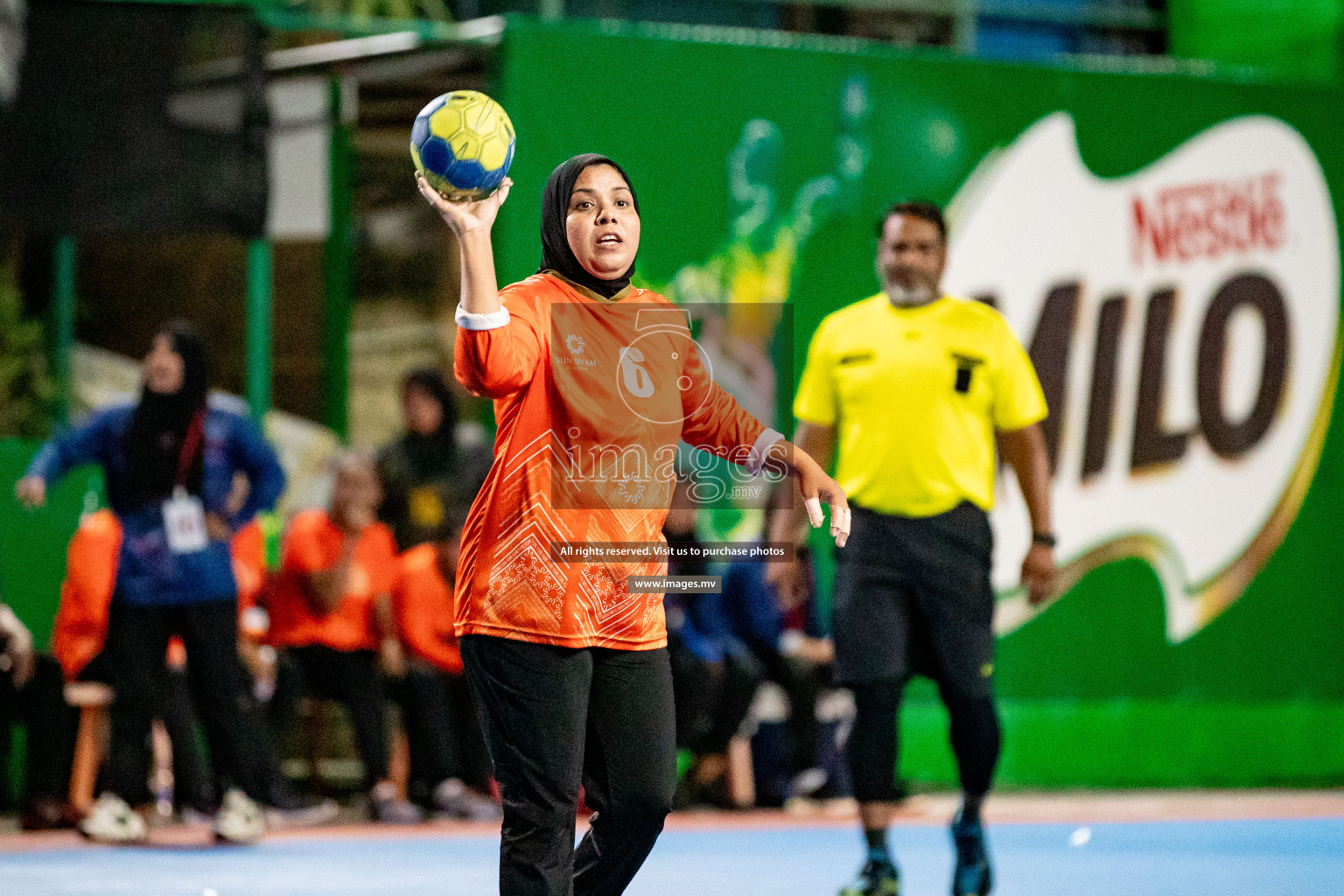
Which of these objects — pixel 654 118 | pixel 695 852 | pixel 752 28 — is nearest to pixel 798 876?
pixel 695 852

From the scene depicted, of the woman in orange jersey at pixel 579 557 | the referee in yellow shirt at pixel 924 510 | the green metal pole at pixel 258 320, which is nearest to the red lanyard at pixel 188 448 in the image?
the green metal pole at pixel 258 320

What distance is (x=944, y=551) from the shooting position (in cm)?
566

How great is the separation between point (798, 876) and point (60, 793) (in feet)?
11.3

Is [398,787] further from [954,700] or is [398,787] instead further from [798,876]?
[954,700]

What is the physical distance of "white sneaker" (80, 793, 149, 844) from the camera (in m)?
7.17

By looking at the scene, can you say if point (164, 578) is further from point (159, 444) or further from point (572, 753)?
point (572, 753)

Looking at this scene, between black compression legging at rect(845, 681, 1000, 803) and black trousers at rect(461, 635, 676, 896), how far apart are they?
1769 mm

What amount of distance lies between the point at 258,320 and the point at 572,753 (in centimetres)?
635

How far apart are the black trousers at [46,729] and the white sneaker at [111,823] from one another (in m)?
0.66

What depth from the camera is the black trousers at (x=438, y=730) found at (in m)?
8.22

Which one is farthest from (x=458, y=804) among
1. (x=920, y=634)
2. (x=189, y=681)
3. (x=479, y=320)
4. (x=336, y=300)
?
(x=479, y=320)

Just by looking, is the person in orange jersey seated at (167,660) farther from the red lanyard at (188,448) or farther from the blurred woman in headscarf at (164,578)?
the red lanyard at (188,448)

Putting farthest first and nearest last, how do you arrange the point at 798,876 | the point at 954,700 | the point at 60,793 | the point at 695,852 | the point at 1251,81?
the point at 1251,81
the point at 60,793
the point at 695,852
the point at 798,876
the point at 954,700

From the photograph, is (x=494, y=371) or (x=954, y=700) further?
(x=954, y=700)
